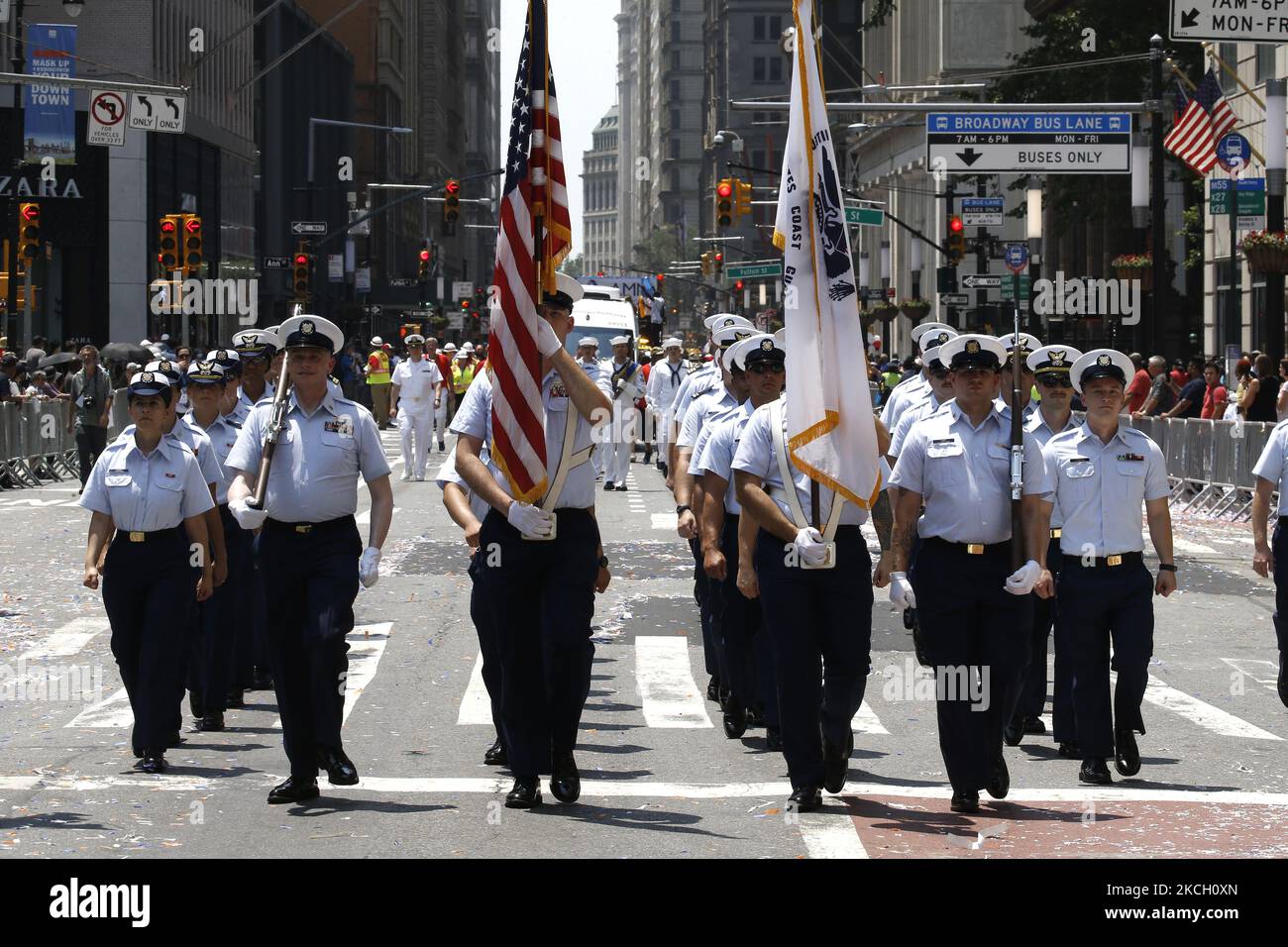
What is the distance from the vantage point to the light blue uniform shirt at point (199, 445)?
34.2ft

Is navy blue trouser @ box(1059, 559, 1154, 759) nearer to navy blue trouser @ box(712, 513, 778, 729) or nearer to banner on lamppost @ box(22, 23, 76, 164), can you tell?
navy blue trouser @ box(712, 513, 778, 729)

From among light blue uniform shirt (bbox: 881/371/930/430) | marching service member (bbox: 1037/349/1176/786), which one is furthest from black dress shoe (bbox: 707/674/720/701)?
marching service member (bbox: 1037/349/1176/786)

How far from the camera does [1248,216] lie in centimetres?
3097

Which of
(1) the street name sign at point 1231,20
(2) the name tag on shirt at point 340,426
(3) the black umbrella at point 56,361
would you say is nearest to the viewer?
(2) the name tag on shirt at point 340,426

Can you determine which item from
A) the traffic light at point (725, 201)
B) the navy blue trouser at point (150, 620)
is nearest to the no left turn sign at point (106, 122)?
the traffic light at point (725, 201)

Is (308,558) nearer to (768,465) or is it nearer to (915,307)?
(768,465)

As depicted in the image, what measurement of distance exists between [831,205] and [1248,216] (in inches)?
913

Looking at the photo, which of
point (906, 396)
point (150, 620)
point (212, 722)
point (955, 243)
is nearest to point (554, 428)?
point (150, 620)

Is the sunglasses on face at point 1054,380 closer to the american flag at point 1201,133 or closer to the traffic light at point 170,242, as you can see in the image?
the american flag at point 1201,133

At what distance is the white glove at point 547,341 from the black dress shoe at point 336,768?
2068 mm

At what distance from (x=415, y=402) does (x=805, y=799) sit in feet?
74.8

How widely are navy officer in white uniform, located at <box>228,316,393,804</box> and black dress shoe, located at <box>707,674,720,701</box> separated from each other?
363cm

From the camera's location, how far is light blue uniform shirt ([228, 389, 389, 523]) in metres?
9.19
